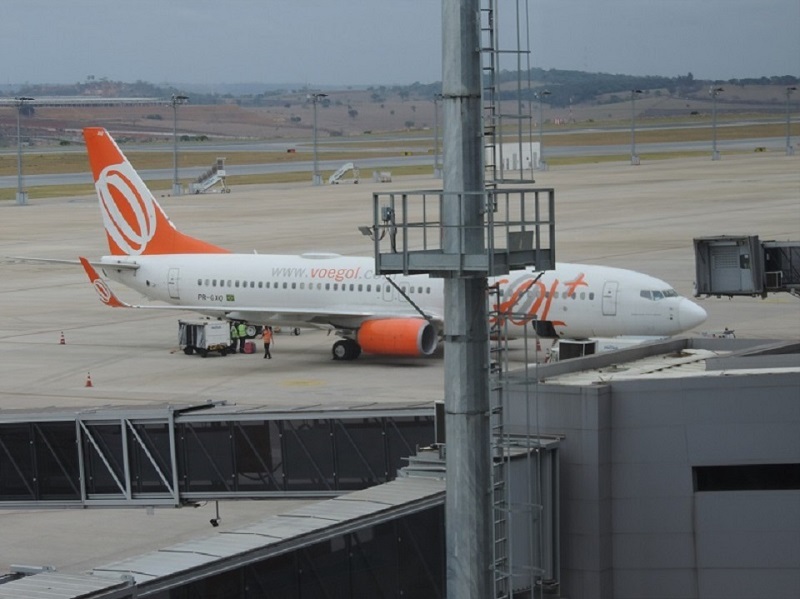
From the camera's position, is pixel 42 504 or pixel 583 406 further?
pixel 42 504

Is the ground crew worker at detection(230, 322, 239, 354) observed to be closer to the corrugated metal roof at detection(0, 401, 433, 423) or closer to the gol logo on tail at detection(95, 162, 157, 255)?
the gol logo on tail at detection(95, 162, 157, 255)

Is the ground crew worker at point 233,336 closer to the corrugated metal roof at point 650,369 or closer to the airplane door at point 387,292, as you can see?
the airplane door at point 387,292

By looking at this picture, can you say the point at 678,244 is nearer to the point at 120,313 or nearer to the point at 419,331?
the point at 120,313

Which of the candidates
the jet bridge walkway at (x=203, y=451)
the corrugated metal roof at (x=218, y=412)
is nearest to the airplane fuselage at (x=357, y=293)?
the corrugated metal roof at (x=218, y=412)

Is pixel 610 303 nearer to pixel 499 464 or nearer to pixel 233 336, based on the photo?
pixel 233 336

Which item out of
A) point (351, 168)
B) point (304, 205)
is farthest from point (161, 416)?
point (351, 168)

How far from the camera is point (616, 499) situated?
70.8 feet

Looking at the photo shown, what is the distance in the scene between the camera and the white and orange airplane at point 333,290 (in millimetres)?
55188

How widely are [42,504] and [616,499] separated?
12622mm

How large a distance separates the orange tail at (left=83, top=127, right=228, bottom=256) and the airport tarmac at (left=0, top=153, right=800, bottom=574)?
393 centimetres

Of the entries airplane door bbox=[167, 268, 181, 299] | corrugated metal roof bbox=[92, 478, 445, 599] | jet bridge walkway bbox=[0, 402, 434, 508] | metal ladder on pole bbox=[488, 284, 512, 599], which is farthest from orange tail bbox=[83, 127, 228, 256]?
metal ladder on pole bbox=[488, 284, 512, 599]

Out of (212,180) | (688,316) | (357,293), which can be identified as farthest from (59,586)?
(212,180)

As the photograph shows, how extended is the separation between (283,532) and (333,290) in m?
40.9

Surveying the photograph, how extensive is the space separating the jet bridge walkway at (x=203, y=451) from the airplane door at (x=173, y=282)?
34.5 m
